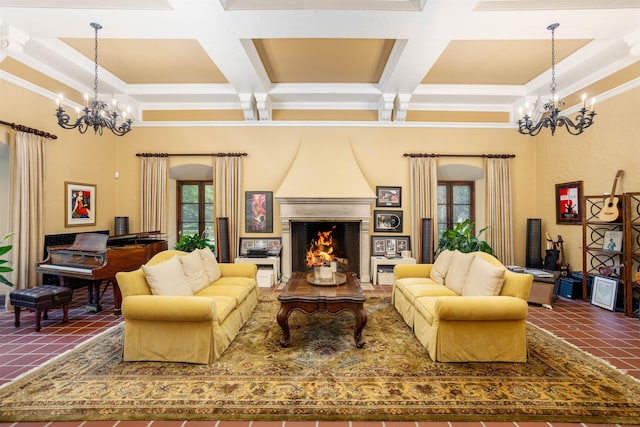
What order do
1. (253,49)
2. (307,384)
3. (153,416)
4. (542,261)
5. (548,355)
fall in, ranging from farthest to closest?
(542,261) < (253,49) < (548,355) < (307,384) < (153,416)

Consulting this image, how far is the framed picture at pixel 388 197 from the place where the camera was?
245 inches

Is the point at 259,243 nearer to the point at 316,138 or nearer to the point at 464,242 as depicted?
the point at 316,138

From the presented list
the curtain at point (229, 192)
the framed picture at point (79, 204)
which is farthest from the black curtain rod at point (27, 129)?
the curtain at point (229, 192)

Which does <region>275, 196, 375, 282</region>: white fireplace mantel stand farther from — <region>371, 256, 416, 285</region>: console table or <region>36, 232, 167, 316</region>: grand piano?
<region>36, 232, 167, 316</region>: grand piano

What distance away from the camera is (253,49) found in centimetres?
422

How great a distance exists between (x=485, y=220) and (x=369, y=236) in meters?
2.38

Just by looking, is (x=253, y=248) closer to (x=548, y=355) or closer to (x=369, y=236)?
(x=369, y=236)

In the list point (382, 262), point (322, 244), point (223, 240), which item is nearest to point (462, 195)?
point (382, 262)

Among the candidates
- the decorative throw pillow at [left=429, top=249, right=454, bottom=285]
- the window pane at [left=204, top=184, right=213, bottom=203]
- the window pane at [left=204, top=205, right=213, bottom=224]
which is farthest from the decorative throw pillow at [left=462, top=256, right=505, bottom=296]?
the window pane at [left=204, top=184, right=213, bottom=203]

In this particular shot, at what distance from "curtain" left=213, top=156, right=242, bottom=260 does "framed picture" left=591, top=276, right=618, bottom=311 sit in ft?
19.7

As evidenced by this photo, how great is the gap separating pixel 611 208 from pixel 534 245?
1584 mm

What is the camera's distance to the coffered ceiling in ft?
10.6

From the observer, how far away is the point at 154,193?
617 cm

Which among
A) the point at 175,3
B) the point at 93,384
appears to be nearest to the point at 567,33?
the point at 175,3
